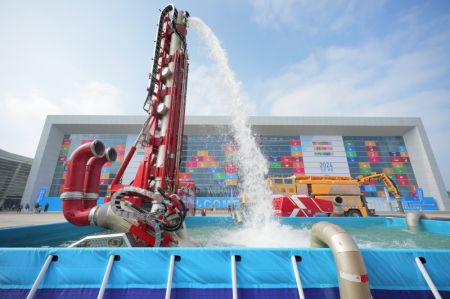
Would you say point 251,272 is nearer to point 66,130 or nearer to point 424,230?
point 424,230

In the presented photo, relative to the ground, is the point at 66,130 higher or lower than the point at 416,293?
higher

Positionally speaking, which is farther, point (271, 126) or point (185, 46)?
point (271, 126)

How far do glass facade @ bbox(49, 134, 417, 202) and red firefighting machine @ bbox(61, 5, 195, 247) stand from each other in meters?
26.1

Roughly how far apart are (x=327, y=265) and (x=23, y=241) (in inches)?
264

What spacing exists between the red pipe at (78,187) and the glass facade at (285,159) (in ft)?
89.9

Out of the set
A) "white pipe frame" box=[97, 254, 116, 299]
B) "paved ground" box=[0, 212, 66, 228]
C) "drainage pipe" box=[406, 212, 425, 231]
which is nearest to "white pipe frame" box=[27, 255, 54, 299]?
"white pipe frame" box=[97, 254, 116, 299]

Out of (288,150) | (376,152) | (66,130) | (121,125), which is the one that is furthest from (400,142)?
(66,130)

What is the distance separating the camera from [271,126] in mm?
34531

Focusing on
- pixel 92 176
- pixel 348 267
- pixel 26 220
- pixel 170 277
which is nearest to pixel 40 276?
pixel 170 277

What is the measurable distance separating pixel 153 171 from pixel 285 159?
31886 mm

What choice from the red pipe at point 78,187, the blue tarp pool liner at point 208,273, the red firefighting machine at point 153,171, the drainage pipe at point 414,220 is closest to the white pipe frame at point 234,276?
the blue tarp pool liner at point 208,273

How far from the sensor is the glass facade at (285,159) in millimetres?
31844

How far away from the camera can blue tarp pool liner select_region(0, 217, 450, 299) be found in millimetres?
1979

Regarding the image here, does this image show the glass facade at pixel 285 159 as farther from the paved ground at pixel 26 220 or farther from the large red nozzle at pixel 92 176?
the large red nozzle at pixel 92 176
